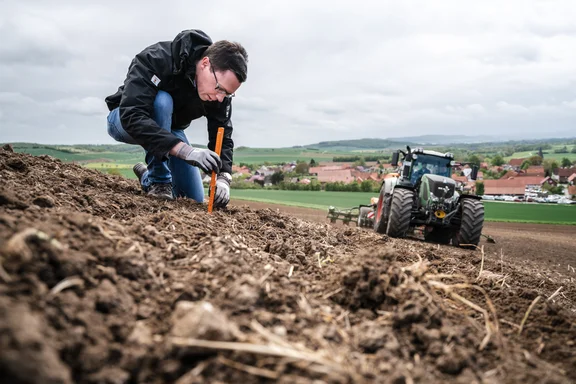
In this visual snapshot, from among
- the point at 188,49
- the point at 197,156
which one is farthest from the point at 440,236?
the point at 188,49

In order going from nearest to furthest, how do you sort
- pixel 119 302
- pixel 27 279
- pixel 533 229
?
1. pixel 27 279
2. pixel 119 302
3. pixel 533 229

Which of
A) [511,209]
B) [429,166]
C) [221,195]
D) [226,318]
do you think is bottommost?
[511,209]

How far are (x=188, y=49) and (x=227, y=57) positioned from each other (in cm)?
44

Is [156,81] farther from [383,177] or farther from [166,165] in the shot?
[383,177]

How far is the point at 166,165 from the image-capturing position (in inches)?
180

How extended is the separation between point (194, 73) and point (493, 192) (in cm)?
2353

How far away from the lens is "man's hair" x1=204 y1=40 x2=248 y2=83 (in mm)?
3510

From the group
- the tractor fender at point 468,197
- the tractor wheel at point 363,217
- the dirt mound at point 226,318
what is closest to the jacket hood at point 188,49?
the dirt mound at point 226,318

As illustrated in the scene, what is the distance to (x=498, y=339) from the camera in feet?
5.39

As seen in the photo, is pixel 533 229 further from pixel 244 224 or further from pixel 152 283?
pixel 152 283

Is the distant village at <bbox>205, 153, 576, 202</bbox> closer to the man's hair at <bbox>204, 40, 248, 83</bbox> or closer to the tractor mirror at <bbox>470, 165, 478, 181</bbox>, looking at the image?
the tractor mirror at <bbox>470, 165, 478, 181</bbox>

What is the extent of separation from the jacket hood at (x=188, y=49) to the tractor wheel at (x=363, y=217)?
836 centimetres

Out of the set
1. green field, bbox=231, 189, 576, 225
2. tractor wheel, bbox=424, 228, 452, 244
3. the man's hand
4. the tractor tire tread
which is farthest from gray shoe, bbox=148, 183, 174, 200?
green field, bbox=231, 189, 576, 225

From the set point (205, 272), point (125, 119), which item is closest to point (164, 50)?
point (125, 119)
